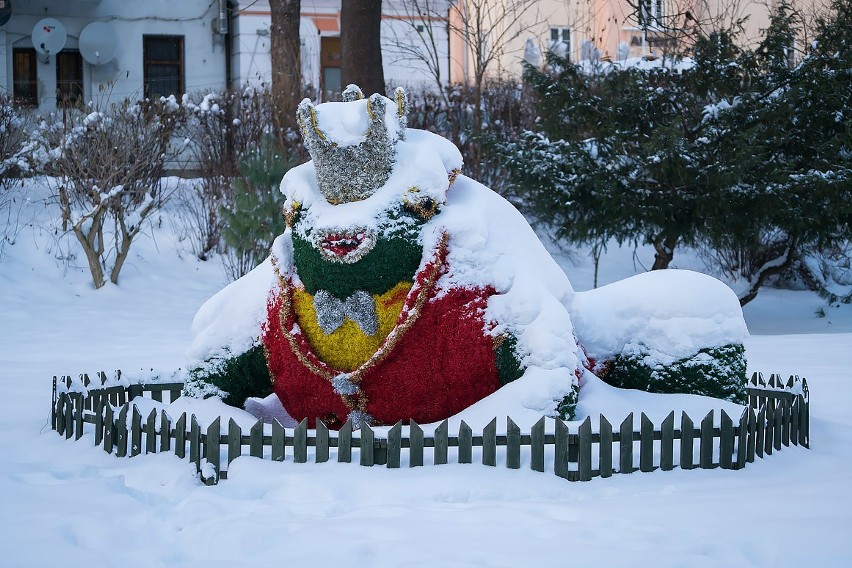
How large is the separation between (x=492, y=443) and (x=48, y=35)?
1997 cm

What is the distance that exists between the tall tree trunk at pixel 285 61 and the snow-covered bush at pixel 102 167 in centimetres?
203

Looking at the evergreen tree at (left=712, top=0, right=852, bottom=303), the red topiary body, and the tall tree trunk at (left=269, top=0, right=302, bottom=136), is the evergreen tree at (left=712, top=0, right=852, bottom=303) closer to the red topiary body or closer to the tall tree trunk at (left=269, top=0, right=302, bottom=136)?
the tall tree trunk at (left=269, top=0, right=302, bottom=136)

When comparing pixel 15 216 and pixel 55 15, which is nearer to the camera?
pixel 15 216

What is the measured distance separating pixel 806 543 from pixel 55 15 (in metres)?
22.7

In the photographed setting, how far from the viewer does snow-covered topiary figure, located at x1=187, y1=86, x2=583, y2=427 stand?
6.04 meters

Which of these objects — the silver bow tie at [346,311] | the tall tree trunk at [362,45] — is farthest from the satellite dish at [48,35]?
the silver bow tie at [346,311]

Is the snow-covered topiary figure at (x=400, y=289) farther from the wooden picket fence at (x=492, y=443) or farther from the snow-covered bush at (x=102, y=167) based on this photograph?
the snow-covered bush at (x=102, y=167)

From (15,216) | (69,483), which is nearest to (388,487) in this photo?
(69,483)

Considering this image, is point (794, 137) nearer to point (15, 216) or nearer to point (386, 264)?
point (386, 264)

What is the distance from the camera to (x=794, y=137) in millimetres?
14641

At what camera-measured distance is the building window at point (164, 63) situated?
2417 centimetres

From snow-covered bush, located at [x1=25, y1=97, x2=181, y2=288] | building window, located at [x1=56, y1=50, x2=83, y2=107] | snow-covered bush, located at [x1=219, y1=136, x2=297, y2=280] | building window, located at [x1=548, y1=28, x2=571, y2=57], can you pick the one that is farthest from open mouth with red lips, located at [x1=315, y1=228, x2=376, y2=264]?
building window, located at [x1=56, y1=50, x2=83, y2=107]

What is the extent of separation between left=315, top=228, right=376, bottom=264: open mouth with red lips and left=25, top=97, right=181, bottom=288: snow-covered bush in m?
10.4

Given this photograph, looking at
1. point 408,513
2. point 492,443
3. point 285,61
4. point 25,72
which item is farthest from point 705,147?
point 25,72
